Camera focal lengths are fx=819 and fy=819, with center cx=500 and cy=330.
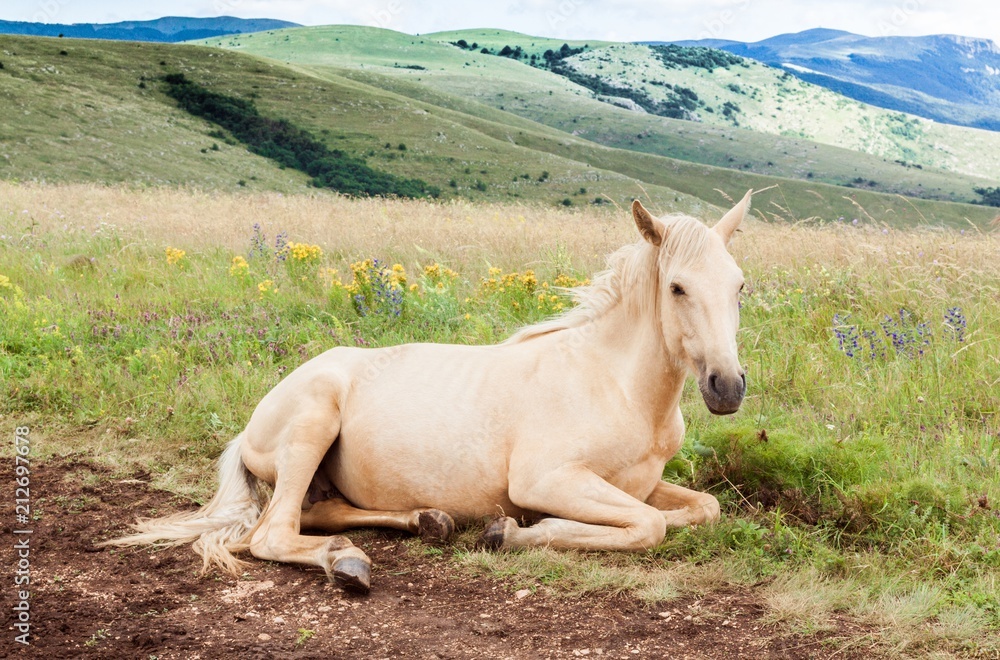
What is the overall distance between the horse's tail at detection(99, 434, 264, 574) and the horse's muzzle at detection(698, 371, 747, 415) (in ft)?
8.91

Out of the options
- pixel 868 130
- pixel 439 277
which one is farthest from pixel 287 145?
pixel 868 130

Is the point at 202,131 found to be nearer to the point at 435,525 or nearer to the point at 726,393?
the point at 435,525

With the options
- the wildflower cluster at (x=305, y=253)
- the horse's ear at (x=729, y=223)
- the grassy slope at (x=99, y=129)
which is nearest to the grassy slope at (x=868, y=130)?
the grassy slope at (x=99, y=129)

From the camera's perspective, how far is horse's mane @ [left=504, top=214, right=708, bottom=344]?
421 centimetres

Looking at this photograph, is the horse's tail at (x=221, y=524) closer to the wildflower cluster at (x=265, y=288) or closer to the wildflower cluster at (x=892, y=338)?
the wildflower cluster at (x=265, y=288)

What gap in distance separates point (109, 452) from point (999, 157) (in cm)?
19885

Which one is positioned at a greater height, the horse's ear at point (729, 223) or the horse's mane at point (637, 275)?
the horse's ear at point (729, 223)

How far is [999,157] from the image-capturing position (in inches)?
6698

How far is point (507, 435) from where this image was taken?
4.72 m

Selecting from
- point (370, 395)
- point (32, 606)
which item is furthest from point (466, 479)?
point (32, 606)

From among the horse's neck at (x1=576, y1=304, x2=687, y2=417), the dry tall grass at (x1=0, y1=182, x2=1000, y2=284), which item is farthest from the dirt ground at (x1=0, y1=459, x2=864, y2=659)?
the dry tall grass at (x1=0, y1=182, x2=1000, y2=284)

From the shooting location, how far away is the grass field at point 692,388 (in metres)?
4.28

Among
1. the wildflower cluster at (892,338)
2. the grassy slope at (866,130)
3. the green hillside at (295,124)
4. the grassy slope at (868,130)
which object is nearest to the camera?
the wildflower cluster at (892,338)

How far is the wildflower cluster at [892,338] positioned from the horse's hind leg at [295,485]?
4539 millimetres
